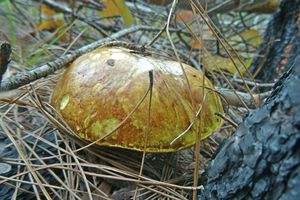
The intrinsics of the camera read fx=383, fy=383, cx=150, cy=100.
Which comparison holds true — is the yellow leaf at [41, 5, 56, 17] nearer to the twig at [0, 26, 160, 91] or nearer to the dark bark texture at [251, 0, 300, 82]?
the twig at [0, 26, 160, 91]

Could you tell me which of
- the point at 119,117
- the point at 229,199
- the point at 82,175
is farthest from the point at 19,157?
the point at 229,199

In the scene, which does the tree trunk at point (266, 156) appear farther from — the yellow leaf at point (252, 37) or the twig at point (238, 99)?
the yellow leaf at point (252, 37)

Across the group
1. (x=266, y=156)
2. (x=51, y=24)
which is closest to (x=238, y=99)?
(x=266, y=156)

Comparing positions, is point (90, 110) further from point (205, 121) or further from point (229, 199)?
point (229, 199)

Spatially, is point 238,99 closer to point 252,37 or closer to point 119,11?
point 119,11

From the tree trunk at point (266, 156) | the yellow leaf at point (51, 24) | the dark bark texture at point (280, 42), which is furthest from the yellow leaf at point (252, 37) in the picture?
the tree trunk at point (266, 156)

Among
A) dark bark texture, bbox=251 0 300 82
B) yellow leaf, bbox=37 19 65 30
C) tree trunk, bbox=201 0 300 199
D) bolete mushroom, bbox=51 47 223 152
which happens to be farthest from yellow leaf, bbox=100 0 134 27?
tree trunk, bbox=201 0 300 199
